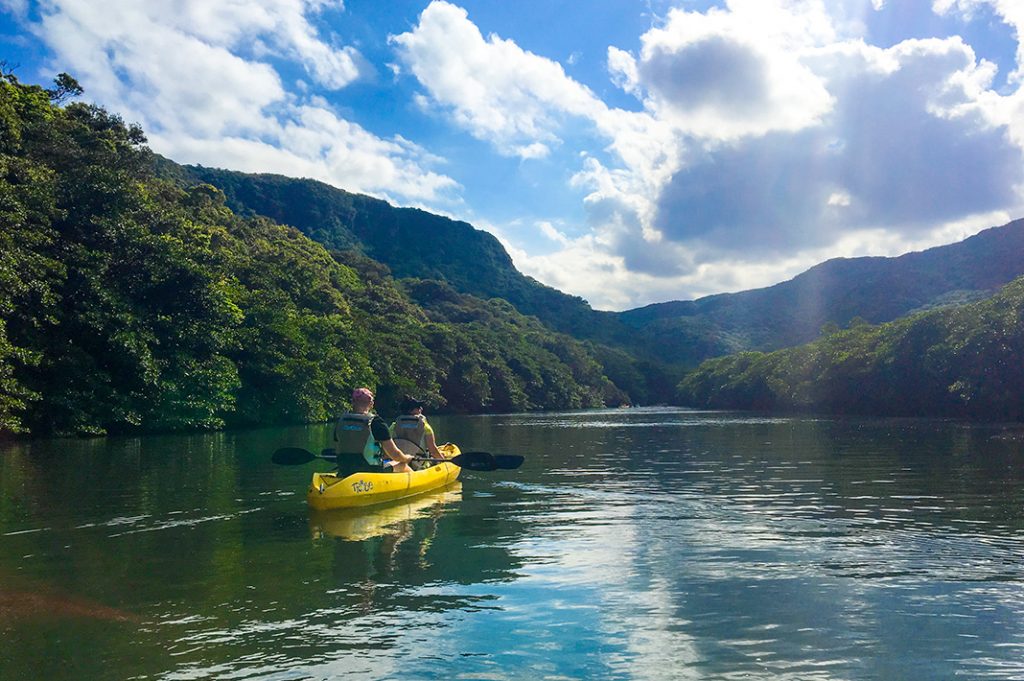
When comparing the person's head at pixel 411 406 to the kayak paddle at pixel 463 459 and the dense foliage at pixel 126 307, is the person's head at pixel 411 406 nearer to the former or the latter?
the kayak paddle at pixel 463 459

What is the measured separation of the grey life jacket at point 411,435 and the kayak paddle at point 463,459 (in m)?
0.28

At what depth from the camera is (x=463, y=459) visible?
62.0ft

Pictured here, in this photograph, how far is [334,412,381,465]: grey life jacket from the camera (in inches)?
595

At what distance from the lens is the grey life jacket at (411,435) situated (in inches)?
703

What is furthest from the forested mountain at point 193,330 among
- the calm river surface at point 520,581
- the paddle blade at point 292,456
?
the calm river surface at point 520,581

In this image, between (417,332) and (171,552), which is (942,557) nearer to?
(171,552)

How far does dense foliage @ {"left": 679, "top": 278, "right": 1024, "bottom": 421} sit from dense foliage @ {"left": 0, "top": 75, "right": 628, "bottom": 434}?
47.8 meters

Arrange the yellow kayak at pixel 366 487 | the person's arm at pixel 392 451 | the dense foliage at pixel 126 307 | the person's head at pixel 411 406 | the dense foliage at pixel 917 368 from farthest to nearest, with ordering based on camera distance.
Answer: the dense foliage at pixel 917 368, the dense foliage at pixel 126 307, the person's head at pixel 411 406, the person's arm at pixel 392 451, the yellow kayak at pixel 366 487

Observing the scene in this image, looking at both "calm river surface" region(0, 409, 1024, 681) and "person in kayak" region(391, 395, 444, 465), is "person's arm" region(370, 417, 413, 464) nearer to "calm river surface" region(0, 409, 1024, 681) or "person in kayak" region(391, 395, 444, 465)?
"person in kayak" region(391, 395, 444, 465)

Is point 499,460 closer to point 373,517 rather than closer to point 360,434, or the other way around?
point 360,434

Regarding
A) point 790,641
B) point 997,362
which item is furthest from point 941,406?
point 790,641

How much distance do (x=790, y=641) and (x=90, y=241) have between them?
37.4 metres

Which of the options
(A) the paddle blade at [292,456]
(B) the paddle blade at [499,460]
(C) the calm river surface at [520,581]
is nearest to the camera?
(C) the calm river surface at [520,581]

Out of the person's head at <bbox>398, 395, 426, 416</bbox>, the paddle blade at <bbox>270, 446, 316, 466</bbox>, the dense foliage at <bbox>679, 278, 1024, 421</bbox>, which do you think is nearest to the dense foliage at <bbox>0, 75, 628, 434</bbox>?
the paddle blade at <bbox>270, 446, 316, 466</bbox>
